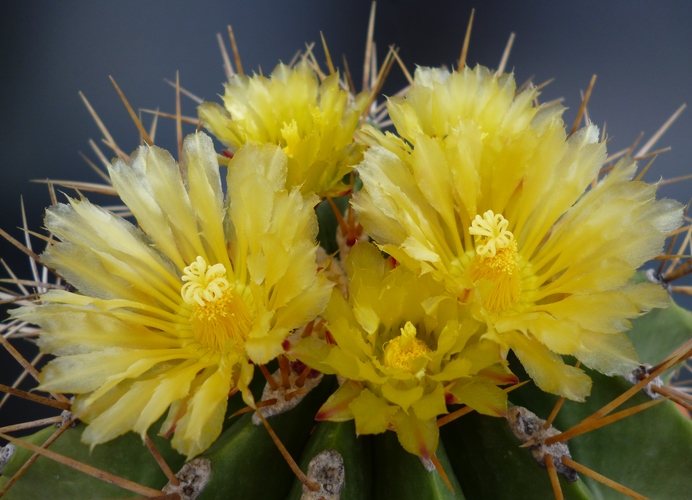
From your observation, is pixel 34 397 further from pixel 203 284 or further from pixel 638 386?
pixel 638 386

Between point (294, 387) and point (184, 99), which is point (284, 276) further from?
point (184, 99)

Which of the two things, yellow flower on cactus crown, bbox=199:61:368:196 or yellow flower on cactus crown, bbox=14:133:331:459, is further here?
yellow flower on cactus crown, bbox=199:61:368:196

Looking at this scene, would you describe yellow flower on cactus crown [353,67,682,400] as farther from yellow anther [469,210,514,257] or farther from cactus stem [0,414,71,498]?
cactus stem [0,414,71,498]

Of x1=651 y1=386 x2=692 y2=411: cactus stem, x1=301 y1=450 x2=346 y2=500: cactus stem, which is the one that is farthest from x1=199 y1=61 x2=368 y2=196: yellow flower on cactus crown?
x1=651 y1=386 x2=692 y2=411: cactus stem

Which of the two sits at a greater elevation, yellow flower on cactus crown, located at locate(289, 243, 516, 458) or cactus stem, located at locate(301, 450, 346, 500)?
yellow flower on cactus crown, located at locate(289, 243, 516, 458)

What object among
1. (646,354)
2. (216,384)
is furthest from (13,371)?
(646,354)

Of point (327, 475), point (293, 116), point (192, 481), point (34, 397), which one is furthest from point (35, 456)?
point (293, 116)

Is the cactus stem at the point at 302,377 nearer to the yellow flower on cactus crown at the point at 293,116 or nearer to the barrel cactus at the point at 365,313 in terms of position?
the barrel cactus at the point at 365,313
